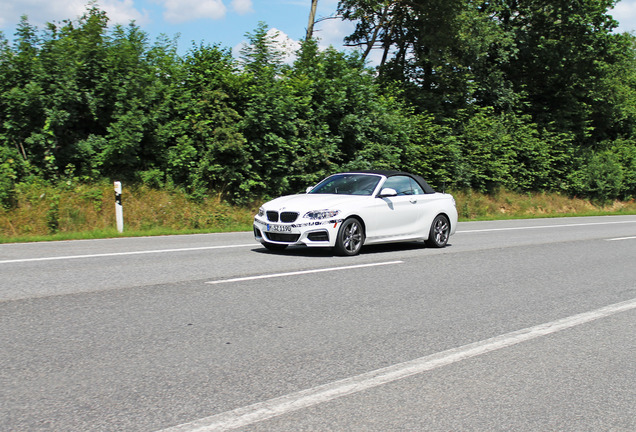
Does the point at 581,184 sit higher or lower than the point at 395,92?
lower

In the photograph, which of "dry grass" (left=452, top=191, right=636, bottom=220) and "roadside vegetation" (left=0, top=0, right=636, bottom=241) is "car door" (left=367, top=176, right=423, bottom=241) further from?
"dry grass" (left=452, top=191, right=636, bottom=220)

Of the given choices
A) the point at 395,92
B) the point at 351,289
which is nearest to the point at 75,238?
→ the point at 351,289

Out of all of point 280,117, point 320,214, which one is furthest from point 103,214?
point 320,214

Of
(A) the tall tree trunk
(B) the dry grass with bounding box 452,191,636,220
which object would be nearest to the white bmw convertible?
(B) the dry grass with bounding box 452,191,636,220

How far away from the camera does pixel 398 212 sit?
12.1 m

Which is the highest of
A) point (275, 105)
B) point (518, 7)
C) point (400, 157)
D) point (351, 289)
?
point (518, 7)

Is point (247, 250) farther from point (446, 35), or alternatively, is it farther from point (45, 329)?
point (446, 35)

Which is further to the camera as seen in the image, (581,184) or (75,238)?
(581,184)

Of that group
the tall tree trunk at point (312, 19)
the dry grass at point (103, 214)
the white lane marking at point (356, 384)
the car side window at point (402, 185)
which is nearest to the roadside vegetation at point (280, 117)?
the dry grass at point (103, 214)

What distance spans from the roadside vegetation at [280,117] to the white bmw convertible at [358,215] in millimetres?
4956

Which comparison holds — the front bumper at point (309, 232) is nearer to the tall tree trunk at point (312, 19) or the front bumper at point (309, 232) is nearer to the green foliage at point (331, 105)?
the green foliage at point (331, 105)

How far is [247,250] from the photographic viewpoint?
463 inches

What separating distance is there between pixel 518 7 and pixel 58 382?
113ft

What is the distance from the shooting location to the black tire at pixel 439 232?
12992mm
